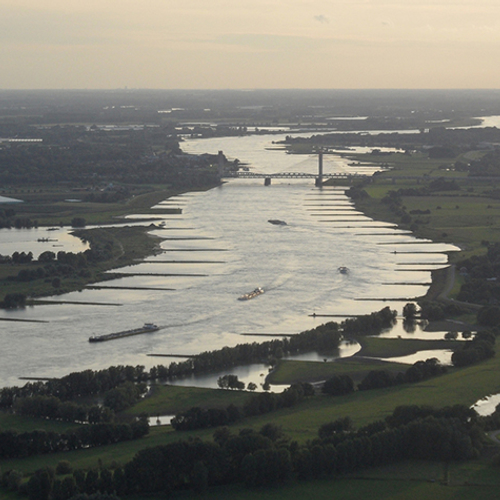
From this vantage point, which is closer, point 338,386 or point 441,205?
point 338,386

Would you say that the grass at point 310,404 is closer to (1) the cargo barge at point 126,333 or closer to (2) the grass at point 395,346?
(2) the grass at point 395,346

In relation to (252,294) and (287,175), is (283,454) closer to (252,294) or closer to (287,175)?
(252,294)

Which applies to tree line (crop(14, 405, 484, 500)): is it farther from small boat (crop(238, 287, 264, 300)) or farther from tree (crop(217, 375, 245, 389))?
small boat (crop(238, 287, 264, 300))

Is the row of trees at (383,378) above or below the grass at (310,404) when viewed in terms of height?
above

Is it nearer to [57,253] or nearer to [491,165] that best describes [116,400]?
[57,253]

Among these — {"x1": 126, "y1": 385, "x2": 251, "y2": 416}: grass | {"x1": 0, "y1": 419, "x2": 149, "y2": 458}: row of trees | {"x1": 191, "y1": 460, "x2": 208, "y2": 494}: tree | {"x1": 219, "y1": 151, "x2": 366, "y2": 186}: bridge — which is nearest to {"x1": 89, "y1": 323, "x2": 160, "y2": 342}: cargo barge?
{"x1": 126, "y1": 385, "x2": 251, "y2": 416}: grass

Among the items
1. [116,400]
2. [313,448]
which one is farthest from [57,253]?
[313,448]

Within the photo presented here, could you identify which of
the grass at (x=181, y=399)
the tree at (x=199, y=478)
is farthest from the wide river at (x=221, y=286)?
the tree at (x=199, y=478)

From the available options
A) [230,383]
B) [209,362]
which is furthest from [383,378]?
[209,362]
